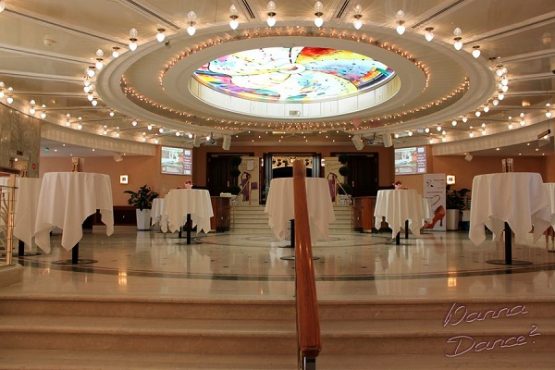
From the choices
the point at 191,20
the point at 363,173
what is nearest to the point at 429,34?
the point at 191,20

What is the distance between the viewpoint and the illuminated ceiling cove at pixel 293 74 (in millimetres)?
11398

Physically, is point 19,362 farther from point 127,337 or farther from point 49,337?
point 127,337

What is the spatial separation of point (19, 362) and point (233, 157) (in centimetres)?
1836

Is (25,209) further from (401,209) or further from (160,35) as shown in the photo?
(401,209)

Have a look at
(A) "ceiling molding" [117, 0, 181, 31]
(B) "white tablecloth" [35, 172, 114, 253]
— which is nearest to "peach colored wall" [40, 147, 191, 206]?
(A) "ceiling molding" [117, 0, 181, 31]

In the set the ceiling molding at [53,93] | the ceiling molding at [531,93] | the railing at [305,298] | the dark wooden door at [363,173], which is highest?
the ceiling molding at [53,93]

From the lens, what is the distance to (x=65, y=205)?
17.2 ft

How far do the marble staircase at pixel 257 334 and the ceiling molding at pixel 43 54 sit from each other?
6.62 meters

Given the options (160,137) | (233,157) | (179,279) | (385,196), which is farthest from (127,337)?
(233,157)

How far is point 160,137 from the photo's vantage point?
18.7 meters

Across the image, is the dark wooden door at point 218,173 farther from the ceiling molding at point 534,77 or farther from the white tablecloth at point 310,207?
the white tablecloth at point 310,207

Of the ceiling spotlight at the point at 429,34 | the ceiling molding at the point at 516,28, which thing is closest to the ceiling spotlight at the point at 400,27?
the ceiling spotlight at the point at 429,34

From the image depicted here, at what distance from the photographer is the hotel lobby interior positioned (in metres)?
2.91

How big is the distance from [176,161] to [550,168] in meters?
15.3
